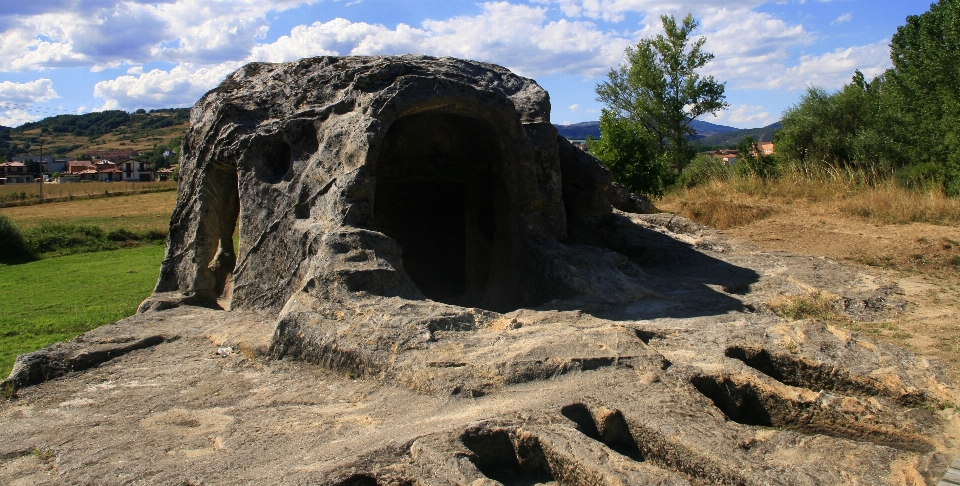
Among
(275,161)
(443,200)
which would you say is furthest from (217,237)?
(443,200)

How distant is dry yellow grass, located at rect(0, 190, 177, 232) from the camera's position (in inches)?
960

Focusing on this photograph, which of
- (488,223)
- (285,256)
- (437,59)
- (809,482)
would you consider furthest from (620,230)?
(809,482)

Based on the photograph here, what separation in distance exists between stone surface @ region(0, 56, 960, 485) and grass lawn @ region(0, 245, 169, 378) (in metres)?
2.02

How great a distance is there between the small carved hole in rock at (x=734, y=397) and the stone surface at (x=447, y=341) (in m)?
0.02

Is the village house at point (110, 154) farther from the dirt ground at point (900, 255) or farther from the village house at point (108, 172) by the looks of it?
the dirt ground at point (900, 255)

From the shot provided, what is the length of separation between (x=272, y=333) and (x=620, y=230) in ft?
16.5

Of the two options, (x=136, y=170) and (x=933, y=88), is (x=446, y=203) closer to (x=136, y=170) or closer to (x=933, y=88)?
(x=933, y=88)

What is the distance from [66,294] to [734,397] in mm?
11367

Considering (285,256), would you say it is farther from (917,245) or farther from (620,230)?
(917,245)

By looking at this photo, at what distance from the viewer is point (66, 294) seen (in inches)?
496

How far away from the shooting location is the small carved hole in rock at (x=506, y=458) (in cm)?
388

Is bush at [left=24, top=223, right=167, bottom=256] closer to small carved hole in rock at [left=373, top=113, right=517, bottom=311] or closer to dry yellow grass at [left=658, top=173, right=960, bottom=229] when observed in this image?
small carved hole in rock at [left=373, top=113, right=517, bottom=311]

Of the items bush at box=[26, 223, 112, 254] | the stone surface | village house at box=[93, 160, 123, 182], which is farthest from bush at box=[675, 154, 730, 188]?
village house at box=[93, 160, 123, 182]

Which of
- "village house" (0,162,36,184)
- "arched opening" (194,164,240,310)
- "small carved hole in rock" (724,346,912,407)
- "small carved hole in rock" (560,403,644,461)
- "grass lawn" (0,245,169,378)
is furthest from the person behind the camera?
"village house" (0,162,36,184)
